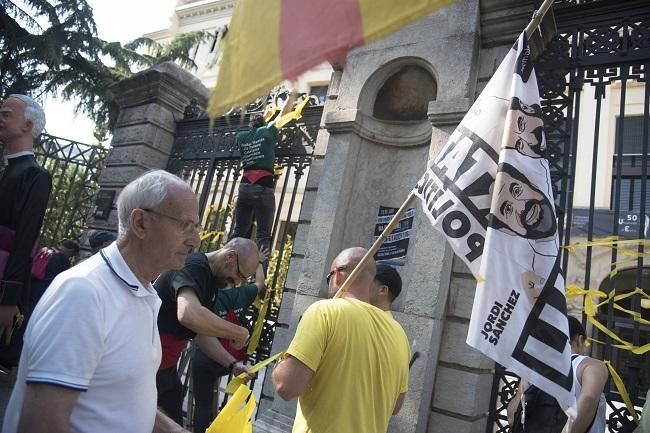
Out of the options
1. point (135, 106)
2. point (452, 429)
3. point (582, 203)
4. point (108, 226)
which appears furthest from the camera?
point (582, 203)

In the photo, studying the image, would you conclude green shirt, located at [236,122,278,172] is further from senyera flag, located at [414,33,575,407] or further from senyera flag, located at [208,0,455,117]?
senyera flag, located at [208,0,455,117]

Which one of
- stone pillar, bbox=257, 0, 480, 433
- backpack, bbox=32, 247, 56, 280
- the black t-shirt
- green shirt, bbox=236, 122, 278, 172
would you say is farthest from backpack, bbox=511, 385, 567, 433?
backpack, bbox=32, 247, 56, 280

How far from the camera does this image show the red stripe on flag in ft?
4.61

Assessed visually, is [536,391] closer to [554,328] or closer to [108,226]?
[554,328]

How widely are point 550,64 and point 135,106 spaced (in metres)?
7.18

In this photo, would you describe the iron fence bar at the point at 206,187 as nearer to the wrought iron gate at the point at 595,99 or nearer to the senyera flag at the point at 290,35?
the wrought iron gate at the point at 595,99

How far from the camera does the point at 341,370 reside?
2393 mm

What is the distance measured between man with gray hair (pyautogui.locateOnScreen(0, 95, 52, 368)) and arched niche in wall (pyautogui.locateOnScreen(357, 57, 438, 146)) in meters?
2.98

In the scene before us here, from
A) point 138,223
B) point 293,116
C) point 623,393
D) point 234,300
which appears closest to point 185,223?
point 138,223

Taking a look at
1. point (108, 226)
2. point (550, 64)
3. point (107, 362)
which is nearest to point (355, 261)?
point (107, 362)

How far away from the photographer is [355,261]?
277cm

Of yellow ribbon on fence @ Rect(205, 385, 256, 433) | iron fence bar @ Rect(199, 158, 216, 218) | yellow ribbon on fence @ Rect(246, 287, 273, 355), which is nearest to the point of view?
yellow ribbon on fence @ Rect(205, 385, 256, 433)

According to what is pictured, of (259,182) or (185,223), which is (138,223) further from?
(259,182)

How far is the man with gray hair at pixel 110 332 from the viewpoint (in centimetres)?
133
